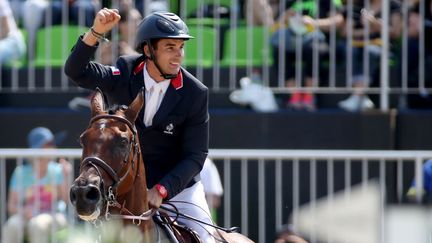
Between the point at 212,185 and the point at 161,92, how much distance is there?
273cm

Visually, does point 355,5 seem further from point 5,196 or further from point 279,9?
point 5,196

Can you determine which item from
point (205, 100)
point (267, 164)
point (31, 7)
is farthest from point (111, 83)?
point (31, 7)

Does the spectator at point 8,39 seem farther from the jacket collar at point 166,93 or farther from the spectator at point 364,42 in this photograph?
the jacket collar at point 166,93

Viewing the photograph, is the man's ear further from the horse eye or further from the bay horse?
the horse eye

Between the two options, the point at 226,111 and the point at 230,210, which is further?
the point at 226,111

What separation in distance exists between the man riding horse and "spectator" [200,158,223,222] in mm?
2318

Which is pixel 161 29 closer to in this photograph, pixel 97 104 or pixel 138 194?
pixel 97 104

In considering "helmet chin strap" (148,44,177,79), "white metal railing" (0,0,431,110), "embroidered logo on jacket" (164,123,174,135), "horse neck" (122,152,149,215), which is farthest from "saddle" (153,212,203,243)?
"white metal railing" (0,0,431,110)

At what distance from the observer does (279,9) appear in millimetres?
11891

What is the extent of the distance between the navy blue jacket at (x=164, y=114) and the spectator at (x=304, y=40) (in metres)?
4.12

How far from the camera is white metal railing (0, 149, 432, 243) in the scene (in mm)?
9773

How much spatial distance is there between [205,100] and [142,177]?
830 mm

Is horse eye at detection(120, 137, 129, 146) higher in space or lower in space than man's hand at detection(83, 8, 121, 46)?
lower

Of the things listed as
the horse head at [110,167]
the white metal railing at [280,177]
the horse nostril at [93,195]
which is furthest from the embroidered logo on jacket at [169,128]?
the white metal railing at [280,177]
